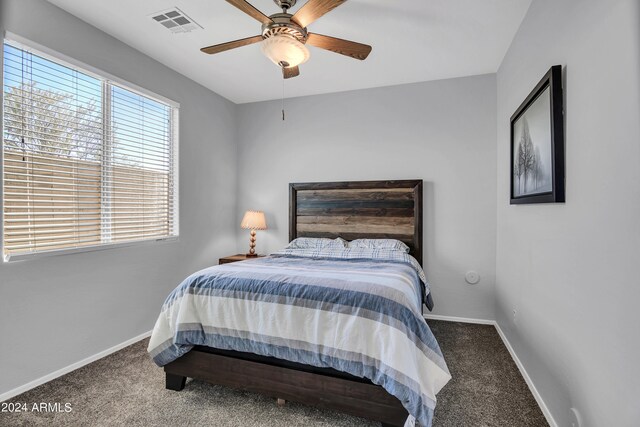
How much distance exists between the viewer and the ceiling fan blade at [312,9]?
171 centimetres

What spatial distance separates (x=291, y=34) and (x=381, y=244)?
2196mm

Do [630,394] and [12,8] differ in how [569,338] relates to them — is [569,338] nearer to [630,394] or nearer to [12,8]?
[630,394]

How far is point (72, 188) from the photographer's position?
2332 millimetres

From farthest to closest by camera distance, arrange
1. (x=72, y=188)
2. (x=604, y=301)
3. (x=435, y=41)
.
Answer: (x=435, y=41) < (x=72, y=188) < (x=604, y=301)

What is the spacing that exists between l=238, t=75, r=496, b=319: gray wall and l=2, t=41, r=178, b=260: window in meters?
1.58

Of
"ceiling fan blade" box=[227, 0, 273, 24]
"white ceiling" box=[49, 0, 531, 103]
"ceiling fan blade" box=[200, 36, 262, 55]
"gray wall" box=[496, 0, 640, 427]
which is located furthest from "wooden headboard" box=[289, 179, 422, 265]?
"ceiling fan blade" box=[227, 0, 273, 24]

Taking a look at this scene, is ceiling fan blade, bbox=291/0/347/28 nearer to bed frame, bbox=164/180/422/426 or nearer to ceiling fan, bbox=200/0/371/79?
ceiling fan, bbox=200/0/371/79

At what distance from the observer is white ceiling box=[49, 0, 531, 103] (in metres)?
2.21

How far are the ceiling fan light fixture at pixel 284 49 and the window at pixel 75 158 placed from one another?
1584 millimetres

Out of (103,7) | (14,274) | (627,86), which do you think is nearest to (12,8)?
(103,7)

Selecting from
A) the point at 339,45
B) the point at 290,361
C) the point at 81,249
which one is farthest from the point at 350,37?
the point at 81,249

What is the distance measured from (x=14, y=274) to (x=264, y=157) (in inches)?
110

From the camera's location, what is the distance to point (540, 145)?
1885 mm

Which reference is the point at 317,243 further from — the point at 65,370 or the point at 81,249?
the point at 65,370
